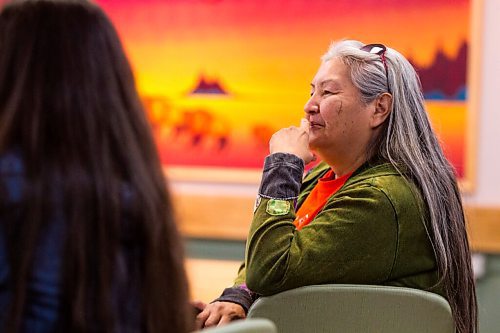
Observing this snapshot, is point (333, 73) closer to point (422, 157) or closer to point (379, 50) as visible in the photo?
point (379, 50)

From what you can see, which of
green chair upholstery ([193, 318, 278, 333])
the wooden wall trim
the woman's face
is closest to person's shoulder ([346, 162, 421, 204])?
the woman's face

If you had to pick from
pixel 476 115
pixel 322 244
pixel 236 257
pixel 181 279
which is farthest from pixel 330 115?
pixel 236 257

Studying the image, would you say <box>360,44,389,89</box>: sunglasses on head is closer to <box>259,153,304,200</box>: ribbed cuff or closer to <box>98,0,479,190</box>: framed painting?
<box>259,153,304,200</box>: ribbed cuff

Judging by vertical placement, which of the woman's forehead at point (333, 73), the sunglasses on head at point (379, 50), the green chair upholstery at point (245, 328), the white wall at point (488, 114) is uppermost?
the sunglasses on head at point (379, 50)

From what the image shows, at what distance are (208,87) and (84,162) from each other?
132 inches

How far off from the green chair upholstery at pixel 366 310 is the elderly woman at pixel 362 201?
112 millimetres

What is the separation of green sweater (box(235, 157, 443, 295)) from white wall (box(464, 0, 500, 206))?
2185mm

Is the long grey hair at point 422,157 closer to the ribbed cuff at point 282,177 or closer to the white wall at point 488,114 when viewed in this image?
the ribbed cuff at point 282,177

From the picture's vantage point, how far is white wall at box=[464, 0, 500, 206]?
3.99 meters

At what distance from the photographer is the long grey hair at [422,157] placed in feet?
6.29

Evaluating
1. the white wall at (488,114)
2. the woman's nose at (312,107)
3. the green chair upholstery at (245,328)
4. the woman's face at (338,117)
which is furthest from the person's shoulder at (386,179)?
the white wall at (488,114)

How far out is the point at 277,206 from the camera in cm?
195

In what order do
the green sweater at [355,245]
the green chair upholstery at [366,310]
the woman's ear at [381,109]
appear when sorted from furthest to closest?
1. the woman's ear at [381,109]
2. the green sweater at [355,245]
3. the green chair upholstery at [366,310]

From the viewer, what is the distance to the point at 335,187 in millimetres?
2154
